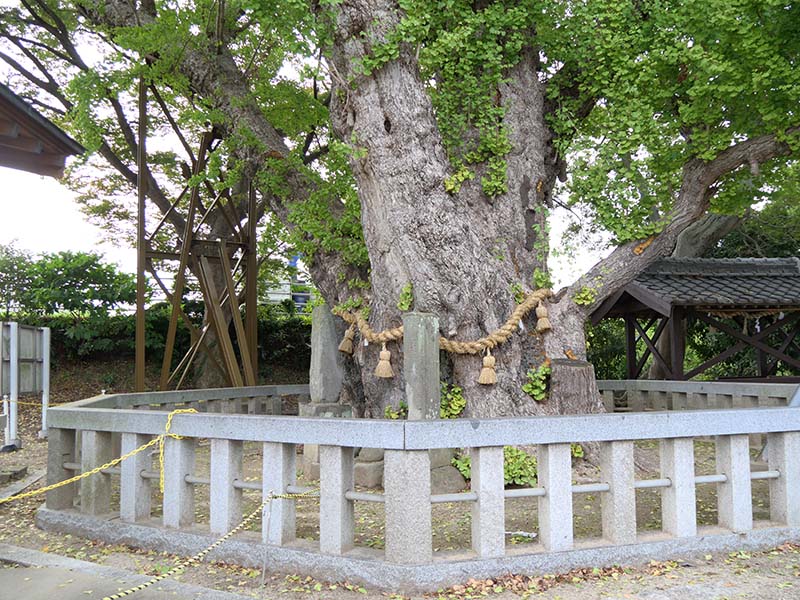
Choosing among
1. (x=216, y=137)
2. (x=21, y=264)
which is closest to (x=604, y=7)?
(x=216, y=137)

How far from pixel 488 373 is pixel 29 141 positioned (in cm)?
552

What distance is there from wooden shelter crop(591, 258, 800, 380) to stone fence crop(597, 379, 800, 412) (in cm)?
82

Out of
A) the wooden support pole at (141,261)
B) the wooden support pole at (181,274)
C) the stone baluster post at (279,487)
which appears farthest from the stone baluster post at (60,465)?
the wooden support pole at (141,261)

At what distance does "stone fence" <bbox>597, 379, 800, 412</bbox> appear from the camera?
8.66 metres

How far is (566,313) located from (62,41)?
12.4m

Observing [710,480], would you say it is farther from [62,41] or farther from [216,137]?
[62,41]

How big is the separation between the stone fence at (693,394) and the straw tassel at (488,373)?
394cm

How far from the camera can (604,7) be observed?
8.19 m

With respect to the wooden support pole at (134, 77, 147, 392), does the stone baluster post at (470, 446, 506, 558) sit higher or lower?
lower

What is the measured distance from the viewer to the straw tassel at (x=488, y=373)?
7066mm

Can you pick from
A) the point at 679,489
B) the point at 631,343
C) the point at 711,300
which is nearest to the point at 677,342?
the point at 711,300

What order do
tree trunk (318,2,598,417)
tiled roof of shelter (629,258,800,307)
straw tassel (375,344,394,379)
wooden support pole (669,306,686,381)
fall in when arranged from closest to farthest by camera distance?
straw tassel (375,344,394,379)
tree trunk (318,2,598,417)
tiled roof of shelter (629,258,800,307)
wooden support pole (669,306,686,381)

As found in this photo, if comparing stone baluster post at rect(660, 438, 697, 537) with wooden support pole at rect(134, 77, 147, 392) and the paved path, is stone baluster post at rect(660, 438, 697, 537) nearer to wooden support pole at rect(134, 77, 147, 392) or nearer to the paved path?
the paved path

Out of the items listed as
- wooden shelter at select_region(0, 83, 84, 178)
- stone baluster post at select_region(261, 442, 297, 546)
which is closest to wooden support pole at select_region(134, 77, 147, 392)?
wooden shelter at select_region(0, 83, 84, 178)
